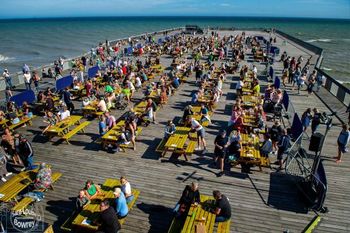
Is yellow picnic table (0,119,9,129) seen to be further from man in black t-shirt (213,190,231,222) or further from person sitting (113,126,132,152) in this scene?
man in black t-shirt (213,190,231,222)

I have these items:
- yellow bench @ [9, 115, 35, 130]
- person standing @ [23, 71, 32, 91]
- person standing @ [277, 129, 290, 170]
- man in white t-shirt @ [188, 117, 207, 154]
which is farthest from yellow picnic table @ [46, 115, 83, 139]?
person standing @ [277, 129, 290, 170]

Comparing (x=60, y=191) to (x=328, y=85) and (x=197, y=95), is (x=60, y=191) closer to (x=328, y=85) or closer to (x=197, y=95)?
(x=197, y=95)

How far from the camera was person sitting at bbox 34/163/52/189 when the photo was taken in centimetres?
941

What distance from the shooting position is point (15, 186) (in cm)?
923

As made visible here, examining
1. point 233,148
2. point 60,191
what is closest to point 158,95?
point 233,148

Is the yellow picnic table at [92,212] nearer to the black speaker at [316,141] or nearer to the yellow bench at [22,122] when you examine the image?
the black speaker at [316,141]

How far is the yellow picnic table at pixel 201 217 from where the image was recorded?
7.35 metres

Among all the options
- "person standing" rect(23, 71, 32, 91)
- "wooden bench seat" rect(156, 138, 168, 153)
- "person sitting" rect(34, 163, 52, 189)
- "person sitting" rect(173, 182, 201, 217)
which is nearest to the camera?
"person sitting" rect(173, 182, 201, 217)

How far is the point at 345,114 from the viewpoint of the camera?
56.1 feet

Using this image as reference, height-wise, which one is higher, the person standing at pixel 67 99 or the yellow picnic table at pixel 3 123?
the person standing at pixel 67 99

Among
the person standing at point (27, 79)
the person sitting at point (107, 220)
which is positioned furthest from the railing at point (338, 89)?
the person standing at point (27, 79)

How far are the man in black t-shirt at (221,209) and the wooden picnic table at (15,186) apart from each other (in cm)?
595

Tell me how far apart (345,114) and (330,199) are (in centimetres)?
929

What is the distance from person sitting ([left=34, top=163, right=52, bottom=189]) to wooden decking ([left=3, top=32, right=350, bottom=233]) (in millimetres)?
443
